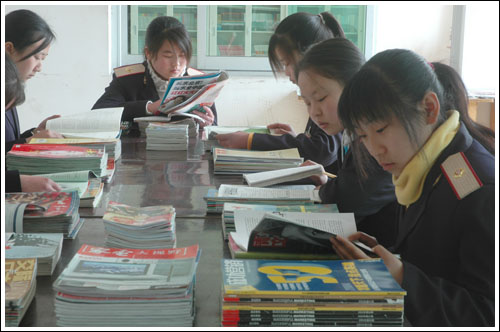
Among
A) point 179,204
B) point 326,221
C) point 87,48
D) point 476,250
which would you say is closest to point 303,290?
point 476,250

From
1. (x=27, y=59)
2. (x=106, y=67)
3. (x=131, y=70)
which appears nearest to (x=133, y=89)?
(x=131, y=70)

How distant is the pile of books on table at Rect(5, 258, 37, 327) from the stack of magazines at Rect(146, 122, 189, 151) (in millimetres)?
1607

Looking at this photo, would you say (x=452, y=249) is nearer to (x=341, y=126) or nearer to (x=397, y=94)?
(x=397, y=94)

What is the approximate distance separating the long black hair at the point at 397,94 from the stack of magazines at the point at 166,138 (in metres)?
1.44

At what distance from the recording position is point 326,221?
1376 mm

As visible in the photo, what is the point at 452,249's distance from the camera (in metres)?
1.15

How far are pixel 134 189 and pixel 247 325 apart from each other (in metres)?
1.10

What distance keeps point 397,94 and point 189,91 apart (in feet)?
5.69

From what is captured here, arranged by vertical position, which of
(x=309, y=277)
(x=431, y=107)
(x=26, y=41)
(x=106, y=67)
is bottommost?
(x=309, y=277)

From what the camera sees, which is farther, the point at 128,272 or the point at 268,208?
the point at 268,208

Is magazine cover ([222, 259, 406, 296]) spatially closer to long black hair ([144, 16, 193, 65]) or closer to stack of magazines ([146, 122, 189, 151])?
stack of magazines ([146, 122, 189, 151])

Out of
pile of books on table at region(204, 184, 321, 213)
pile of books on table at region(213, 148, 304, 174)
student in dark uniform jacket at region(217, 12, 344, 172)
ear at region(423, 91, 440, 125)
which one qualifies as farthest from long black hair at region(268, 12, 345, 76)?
ear at region(423, 91, 440, 125)

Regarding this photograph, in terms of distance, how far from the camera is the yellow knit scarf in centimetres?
121

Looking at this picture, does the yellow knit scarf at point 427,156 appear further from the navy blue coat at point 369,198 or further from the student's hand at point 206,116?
the student's hand at point 206,116
